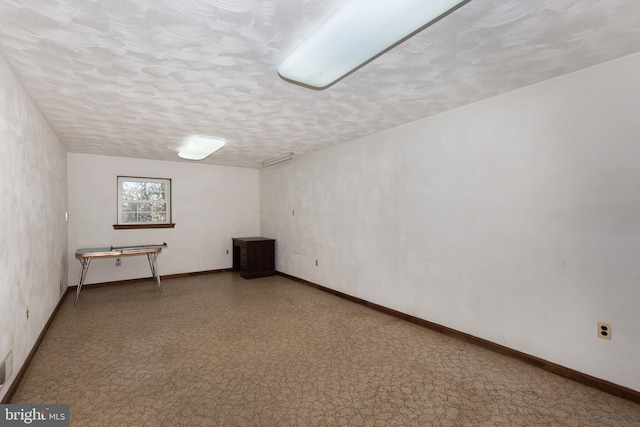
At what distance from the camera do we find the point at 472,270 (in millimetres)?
2855

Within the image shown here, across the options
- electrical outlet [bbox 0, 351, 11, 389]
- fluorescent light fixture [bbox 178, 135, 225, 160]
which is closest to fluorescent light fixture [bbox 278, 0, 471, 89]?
fluorescent light fixture [bbox 178, 135, 225, 160]

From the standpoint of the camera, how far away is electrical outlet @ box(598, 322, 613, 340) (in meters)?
2.09

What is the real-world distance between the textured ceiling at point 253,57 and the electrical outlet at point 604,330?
185 centimetres

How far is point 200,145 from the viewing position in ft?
13.3

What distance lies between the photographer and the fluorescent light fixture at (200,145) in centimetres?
390

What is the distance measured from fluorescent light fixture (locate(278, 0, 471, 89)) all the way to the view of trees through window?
4.59m

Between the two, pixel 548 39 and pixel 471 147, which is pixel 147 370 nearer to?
pixel 471 147

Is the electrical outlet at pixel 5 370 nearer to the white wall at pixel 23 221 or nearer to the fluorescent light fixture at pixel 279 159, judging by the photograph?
the white wall at pixel 23 221

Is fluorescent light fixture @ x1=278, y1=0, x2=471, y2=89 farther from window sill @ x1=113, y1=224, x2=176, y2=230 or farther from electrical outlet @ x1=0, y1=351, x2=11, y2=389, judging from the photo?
window sill @ x1=113, y1=224, x2=176, y2=230

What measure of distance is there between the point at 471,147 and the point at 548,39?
1176 mm

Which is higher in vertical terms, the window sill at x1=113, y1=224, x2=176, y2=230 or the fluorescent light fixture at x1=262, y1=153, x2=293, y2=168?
the fluorescent light fixture at x1=262, y1=153, x2=293, y2=168

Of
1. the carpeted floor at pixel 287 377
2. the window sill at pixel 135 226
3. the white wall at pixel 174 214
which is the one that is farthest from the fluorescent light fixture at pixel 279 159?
the carpeted floor at pixel 287 377

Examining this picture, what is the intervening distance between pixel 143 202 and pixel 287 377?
15.1ft

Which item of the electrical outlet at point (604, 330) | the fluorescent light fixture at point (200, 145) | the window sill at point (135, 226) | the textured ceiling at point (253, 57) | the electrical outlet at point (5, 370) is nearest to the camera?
the textured ceiling at point (253, 57)
